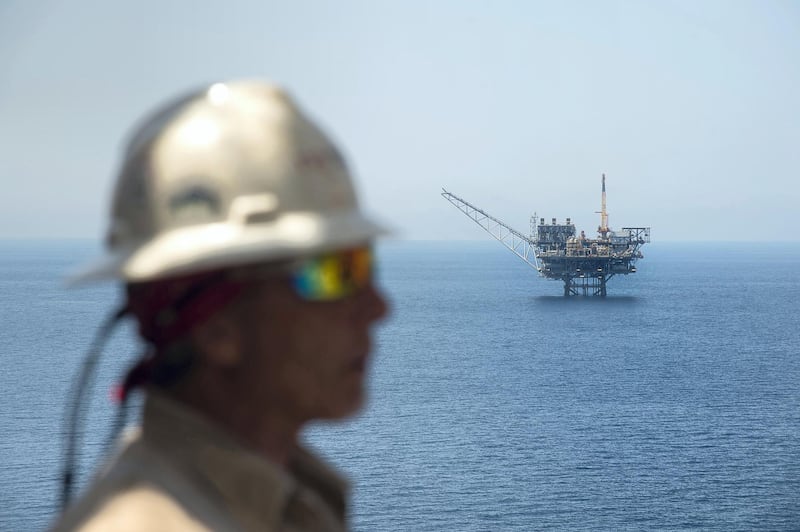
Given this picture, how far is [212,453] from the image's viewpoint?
159 cm

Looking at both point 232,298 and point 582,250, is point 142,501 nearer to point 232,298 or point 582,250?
point 232,298

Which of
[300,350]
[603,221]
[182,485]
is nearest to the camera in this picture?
[182,485]

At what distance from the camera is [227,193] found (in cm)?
153

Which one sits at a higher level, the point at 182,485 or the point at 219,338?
the point at 219,338

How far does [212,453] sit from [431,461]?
60041mm

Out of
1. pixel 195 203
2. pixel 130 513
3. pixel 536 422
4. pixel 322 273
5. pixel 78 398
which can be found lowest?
pixel 536 422

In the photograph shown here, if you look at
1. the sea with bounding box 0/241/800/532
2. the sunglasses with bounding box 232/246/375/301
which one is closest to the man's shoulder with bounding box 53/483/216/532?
the sunglasses with bounding box 232/246/375/301

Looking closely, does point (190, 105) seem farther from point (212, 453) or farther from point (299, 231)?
point (212, 453)

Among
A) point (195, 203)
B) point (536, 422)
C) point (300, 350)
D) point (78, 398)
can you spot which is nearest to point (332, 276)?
point (300, 350)

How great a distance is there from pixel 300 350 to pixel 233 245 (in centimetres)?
26

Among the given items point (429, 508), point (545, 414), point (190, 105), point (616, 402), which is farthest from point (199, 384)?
point (616, 402)

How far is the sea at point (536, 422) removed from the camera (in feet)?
177

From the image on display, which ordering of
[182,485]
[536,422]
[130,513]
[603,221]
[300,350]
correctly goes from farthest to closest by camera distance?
[603,221] → [536,422] → [300,350] → [182,485] → [130,513]

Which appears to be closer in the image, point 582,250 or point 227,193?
point 227,193
